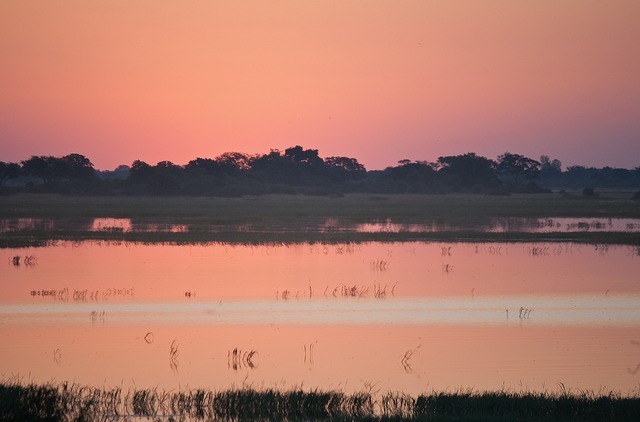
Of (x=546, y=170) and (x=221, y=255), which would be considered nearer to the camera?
(x=221, y=255)

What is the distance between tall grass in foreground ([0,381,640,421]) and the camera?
33.7ft

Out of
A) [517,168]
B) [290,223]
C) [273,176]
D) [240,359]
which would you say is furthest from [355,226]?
[517,168]

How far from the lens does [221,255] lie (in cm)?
3128

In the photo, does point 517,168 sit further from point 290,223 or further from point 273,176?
point 290,223

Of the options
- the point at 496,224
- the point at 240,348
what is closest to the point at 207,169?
the point at 496,224

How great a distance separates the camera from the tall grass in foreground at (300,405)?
1026cm

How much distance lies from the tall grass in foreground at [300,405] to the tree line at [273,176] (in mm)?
87350

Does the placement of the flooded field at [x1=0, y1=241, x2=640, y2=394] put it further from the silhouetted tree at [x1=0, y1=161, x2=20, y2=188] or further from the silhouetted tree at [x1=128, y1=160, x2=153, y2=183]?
the silhouetted tree at [x1=0, y1=161, x2=20, y2=188]

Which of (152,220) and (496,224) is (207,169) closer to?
(152,220)

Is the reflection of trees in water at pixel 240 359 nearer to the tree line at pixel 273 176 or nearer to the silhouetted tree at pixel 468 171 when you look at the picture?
the tree line at pixel 273 176

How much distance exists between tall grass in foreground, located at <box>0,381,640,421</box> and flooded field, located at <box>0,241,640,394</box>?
120 cm

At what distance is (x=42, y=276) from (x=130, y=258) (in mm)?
5626

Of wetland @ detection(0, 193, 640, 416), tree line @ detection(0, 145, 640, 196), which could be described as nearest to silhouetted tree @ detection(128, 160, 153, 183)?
tree line @ detection(0, 145, 640, 196)

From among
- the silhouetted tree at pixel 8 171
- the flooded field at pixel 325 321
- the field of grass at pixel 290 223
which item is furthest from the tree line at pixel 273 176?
the flooded field at pixel 325 321
